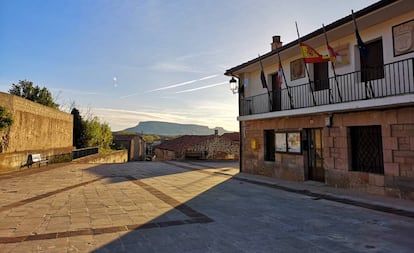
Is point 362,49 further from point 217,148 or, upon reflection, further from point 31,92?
point 31,92

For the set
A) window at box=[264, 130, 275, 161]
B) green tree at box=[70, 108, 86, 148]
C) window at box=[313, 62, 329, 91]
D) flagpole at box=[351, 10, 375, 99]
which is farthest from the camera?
green tree at box=[70, 108, 86, 148]

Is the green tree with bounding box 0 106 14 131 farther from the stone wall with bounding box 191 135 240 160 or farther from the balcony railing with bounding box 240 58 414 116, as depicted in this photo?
the stone wall with bounding box 191 135 240 160

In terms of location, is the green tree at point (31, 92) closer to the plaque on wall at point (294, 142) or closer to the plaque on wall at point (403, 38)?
the plaque on wall at point (294, 142)

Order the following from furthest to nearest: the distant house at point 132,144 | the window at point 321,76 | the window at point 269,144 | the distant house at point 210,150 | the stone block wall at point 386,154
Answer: the distant house at point 132,144, the distant house at point 210,150, the window at point 269,144, the window at point 321,76, the stone block wall at point 386,154

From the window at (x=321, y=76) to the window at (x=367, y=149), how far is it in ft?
6.82

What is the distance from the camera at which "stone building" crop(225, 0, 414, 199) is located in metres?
7.64

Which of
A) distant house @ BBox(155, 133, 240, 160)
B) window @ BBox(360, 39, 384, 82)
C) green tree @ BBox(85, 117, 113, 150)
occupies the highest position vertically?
window @ BBox(360, 39, 384, 82)

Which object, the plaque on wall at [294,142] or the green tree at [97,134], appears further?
the green tree at [97,134]

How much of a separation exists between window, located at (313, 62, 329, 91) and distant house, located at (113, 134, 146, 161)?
1274 inches

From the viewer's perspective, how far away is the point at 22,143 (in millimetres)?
14234

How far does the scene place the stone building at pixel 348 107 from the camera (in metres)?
7.64

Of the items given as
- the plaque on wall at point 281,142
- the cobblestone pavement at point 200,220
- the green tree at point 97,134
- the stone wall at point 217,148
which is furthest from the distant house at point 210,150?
the cobblestone pavement at point 200,220

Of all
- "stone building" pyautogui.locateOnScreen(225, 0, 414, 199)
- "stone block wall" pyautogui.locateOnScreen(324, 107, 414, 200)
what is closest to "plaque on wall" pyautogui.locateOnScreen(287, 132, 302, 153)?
"stone building" pyautogui.locateOnScreen(225, 0, 414, 199)

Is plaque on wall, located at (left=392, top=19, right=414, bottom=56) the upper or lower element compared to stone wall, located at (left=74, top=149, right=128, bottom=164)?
upper
